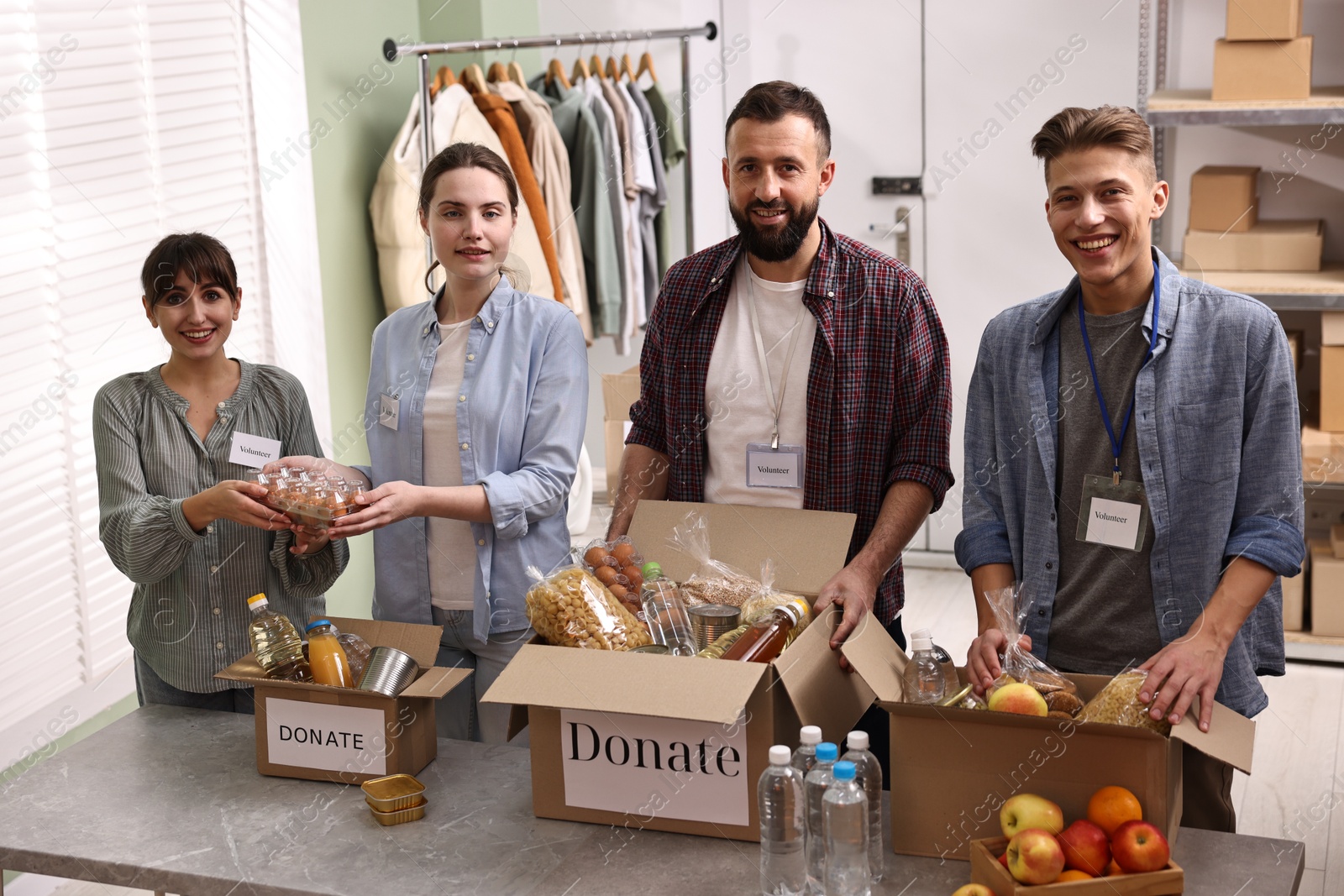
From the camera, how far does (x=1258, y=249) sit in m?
3.80

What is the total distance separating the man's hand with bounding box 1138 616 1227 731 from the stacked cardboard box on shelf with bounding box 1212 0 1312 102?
261 cm

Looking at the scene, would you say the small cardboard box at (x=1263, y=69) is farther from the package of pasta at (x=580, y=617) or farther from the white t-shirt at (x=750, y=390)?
the package of pasta at (x=580, y=617)

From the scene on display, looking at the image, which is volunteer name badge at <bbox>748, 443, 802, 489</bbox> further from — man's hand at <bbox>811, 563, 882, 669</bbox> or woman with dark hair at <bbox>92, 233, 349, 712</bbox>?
woman with dark hair at <bbox>92, 233, 349, 712</bbox>

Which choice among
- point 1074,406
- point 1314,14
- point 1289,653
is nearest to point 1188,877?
point 1074,406

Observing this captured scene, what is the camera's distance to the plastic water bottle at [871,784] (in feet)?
Result: 4.75

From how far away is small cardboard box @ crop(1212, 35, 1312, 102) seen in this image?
139 inches

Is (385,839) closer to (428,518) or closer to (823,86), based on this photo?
(428,518)

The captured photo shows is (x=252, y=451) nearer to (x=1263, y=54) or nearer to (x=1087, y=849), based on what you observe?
(x=1087, y=849)

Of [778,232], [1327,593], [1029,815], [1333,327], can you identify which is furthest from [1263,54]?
[1029,815]

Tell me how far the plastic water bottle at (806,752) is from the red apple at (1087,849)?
0.29m

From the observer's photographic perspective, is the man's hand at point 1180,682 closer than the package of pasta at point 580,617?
Yes

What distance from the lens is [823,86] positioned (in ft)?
15.6

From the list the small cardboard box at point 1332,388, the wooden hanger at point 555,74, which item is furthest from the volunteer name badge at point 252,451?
the small cardboard box at point 1332,388

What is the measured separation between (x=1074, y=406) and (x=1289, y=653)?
258 centimetres
